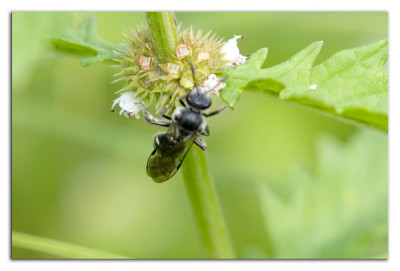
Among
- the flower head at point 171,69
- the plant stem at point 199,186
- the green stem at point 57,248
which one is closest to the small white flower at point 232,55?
the flower head at point 171,69

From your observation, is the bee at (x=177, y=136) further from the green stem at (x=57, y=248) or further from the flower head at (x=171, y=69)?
the green stem at (x=57, y=248)

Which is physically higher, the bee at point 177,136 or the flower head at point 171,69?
the flower head at point 171,69

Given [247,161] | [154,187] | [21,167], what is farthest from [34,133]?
[247,161]

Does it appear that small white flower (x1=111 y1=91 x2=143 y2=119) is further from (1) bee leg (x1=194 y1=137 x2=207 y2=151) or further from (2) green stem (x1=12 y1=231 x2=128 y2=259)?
Result: (2) green stem (x1=12 y1=231 x2=128 y2=259)

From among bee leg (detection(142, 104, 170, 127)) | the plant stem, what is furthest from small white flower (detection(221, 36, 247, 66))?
bee leg (detection(142, 104, 170, 127))

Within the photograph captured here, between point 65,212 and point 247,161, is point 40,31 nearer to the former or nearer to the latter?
point 65,212

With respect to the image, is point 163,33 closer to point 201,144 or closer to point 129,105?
point 129,105
